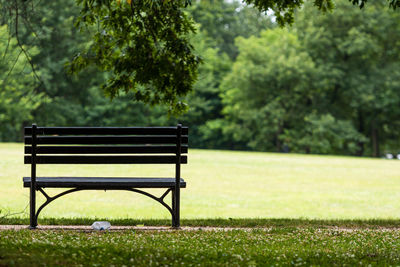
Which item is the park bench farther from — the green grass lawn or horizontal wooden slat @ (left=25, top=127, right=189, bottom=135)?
the green grass lawn

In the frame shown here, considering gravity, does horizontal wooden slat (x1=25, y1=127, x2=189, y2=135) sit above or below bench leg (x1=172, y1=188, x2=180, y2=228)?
above

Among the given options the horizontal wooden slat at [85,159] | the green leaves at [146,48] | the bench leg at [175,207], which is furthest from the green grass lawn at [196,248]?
the green leaves at [146,48]

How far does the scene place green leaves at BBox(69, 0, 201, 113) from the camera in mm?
6707

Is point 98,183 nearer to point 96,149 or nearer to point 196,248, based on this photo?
point 96,149

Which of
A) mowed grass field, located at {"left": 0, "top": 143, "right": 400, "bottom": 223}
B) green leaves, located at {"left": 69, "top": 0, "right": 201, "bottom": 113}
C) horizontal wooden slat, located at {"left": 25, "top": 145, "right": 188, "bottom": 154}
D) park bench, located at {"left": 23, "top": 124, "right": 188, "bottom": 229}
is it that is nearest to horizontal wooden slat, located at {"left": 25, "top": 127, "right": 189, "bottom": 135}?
park bench, located at {"left": 23, "top": 124, "right": 188, "bottom": 229}

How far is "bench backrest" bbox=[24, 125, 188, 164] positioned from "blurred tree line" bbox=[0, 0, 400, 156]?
34999 mm

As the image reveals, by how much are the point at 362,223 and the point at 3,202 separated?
24.2 ft

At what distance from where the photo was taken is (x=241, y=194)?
14.3m

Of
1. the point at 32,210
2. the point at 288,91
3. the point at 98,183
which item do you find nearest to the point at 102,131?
the point at 98,183

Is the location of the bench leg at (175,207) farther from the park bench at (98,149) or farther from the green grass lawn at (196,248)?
the green grass lawn at (196,248)

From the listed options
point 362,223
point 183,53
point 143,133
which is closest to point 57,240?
point 143,133

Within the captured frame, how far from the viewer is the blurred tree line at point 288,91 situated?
141 ft

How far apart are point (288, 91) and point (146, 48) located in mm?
40163

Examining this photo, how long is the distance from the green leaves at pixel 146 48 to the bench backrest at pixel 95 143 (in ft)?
2.00
